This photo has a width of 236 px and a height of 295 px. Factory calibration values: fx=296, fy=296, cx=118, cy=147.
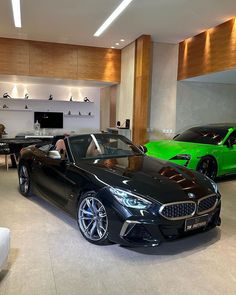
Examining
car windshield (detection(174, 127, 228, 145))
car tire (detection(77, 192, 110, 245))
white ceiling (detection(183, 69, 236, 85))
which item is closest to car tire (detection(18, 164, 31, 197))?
car tire (detection(77, 192, 110, 245))

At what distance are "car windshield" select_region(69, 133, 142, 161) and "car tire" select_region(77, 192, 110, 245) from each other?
69cm

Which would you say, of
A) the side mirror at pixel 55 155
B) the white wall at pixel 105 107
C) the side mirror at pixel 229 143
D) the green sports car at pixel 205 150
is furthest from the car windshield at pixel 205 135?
the white wall at pixel 105 107

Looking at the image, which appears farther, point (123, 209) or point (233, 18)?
point (233, 18)

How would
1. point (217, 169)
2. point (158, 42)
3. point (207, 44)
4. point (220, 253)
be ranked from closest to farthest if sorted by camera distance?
point (220, 253), point (217, 169), point (207, 44), point (158, 42)

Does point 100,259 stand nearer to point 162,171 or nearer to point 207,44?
point 162,171

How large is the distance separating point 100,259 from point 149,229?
56cm

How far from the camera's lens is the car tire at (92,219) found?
3.00 m

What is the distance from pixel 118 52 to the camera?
10.1m

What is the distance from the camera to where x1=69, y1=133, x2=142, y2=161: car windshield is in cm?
385

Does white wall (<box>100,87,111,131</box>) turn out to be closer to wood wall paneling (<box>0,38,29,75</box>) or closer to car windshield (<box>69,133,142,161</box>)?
wood wall paneling (<box>0,38,29,75</box>)

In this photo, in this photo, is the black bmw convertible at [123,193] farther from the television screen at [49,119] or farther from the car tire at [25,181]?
the television screen at [49,119]

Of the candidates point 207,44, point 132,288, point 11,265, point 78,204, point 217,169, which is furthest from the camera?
point 207,44

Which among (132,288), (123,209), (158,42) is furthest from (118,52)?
(132,288)

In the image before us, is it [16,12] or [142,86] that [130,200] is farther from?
[142,86]
